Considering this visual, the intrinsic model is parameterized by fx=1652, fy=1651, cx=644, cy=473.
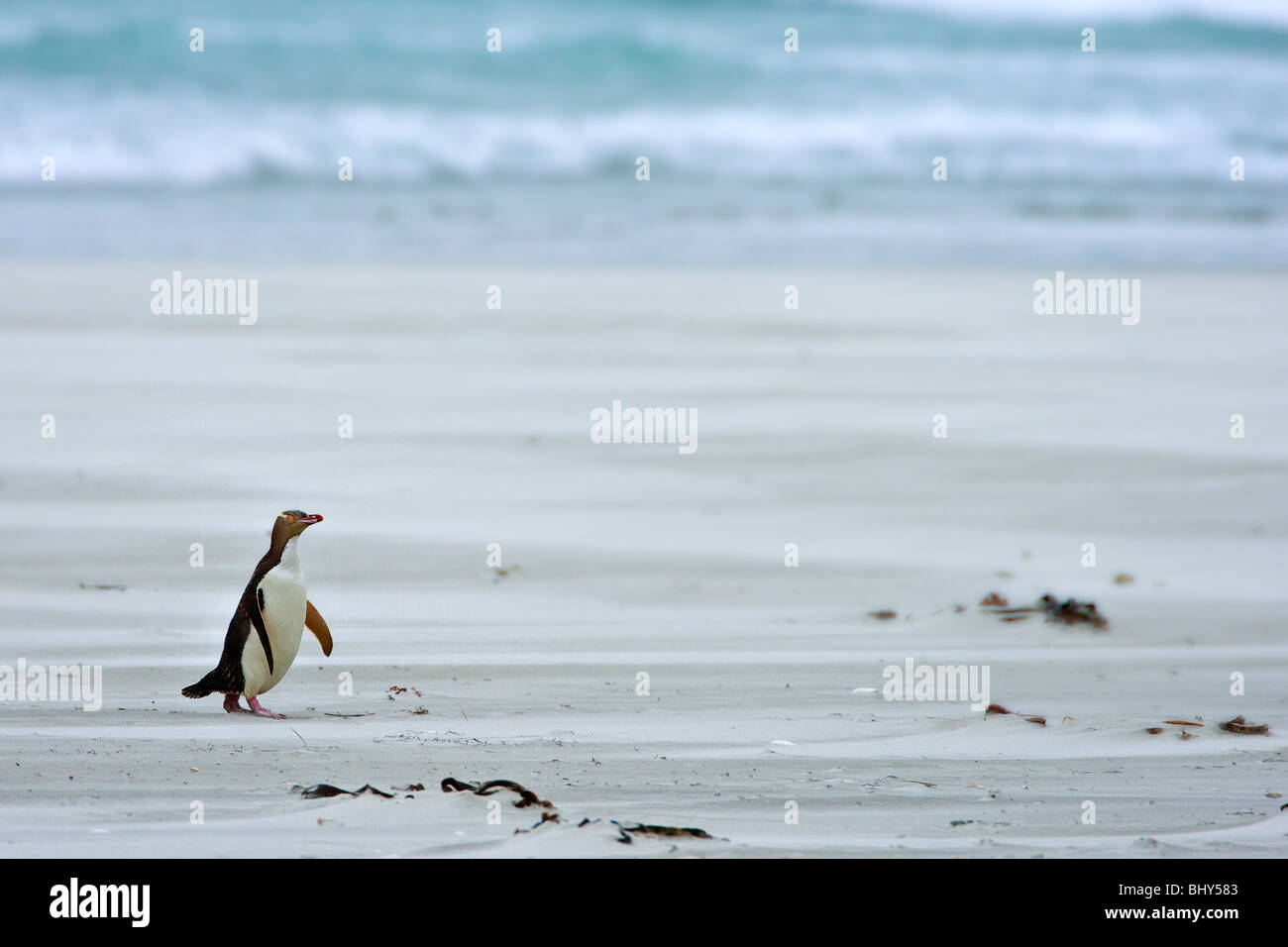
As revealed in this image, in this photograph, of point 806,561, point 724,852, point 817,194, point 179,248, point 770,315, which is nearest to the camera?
point 724,852

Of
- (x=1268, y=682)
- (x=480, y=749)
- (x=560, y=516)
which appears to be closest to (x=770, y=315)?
(x=560, y=516)

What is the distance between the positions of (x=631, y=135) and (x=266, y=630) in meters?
25.3

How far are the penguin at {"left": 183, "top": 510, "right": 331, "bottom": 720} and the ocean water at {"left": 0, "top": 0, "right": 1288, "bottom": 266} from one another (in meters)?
13.9

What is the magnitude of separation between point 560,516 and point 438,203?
1631cm

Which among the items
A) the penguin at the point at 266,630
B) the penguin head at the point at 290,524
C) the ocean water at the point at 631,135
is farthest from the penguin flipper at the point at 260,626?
the ocean water at the point at 631,135

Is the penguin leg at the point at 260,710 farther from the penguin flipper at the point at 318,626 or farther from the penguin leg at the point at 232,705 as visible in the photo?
the penguin flipper at the point at 318,626

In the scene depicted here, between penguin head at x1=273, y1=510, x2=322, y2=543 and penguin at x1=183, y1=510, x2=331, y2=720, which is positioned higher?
penguin head at x1=273, y1=510, x2=322, y2=543

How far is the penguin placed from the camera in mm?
5176

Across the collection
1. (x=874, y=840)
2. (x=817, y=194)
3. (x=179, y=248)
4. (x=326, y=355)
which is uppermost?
(x=817, y=194)

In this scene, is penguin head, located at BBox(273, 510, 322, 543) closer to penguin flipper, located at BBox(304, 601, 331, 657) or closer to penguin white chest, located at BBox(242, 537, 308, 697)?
penguin white chest, located at BBox(242, 537, 308, 697)

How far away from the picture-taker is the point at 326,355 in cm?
1254

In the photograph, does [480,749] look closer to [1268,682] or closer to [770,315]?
[1268,682]

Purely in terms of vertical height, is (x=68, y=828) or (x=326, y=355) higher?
(x=326, y=355)

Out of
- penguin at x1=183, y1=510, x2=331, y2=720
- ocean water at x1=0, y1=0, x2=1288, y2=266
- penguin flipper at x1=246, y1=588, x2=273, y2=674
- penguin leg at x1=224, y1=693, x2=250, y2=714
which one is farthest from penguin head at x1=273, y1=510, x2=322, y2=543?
ocean water at x1=0, y1=0, x2=1288, y2=266
